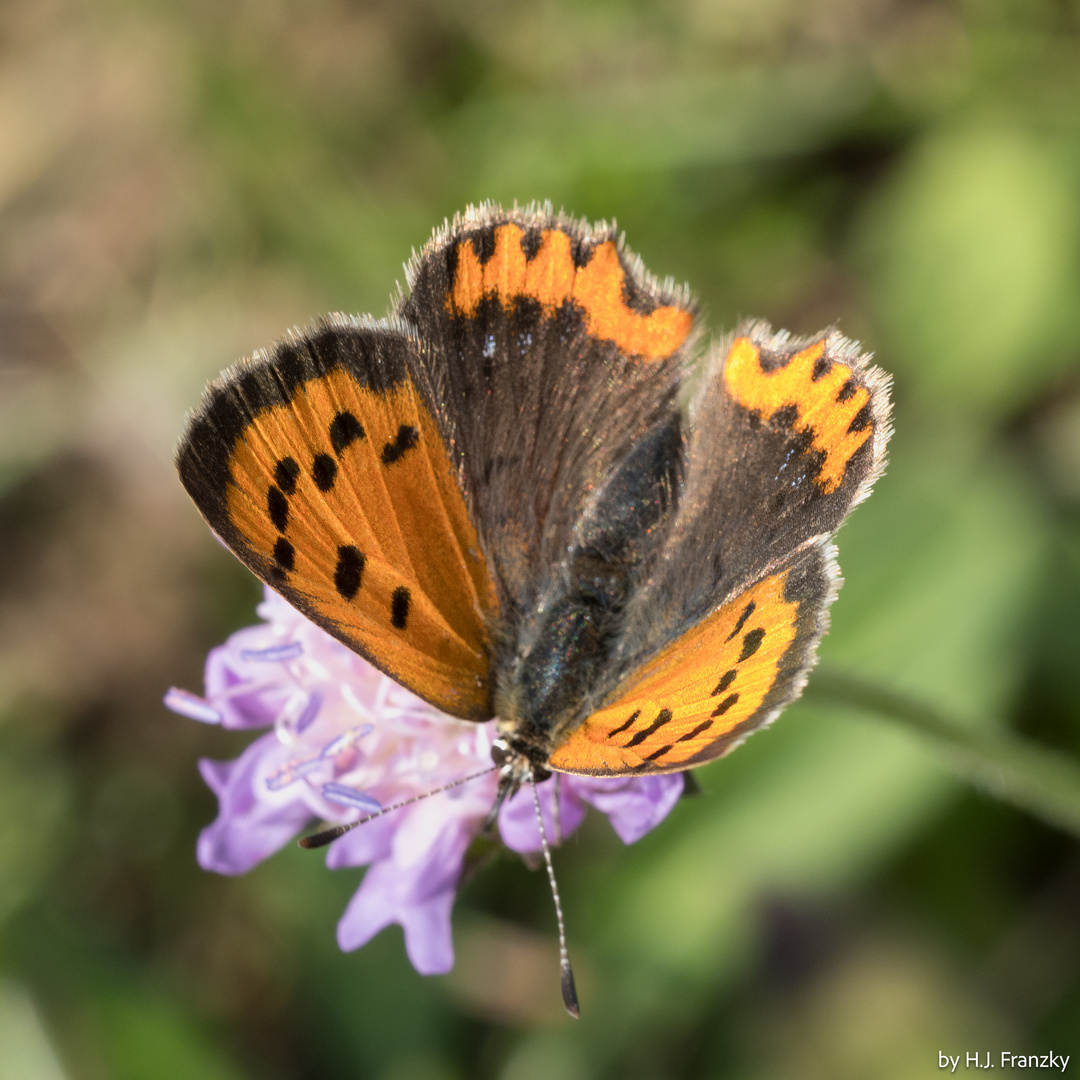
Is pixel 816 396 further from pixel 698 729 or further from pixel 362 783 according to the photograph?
pixel 362 783

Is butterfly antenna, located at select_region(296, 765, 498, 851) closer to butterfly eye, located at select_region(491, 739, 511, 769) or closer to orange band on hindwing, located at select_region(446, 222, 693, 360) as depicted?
butterfly eye, located at select_region(491, 739, 511, 769)

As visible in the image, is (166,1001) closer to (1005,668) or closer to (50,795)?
(50,795)

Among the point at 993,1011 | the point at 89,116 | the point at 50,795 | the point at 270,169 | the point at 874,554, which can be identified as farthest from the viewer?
the point at 89,116

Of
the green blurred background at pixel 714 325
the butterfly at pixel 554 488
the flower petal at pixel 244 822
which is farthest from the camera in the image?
the green blurred background at pixel 714 325

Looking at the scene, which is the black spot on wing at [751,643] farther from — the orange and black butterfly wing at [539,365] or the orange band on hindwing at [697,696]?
the orange and black butterfly wing at [539,365]

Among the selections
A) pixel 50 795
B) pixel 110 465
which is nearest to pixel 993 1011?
pixel 50 795

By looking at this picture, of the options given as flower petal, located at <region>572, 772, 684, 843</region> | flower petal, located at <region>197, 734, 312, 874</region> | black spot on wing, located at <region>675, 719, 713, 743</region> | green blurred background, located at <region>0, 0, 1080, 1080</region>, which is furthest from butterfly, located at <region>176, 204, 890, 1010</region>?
green blurred background, located at <region>0, 0, 1080, 1080</region>

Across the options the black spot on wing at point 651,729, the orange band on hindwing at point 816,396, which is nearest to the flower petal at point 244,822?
the black spot on wing at point 651,729
